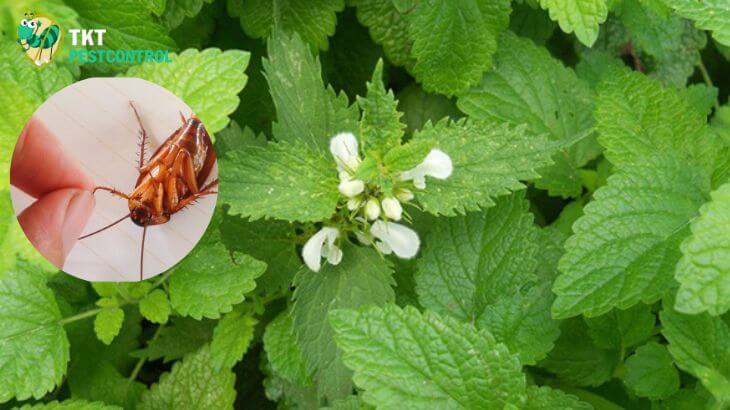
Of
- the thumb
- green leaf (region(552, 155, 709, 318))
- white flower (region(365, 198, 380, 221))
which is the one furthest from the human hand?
green leaf (region(552, 155, 709, 318))

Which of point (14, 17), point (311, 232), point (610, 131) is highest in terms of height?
point (14, 17)

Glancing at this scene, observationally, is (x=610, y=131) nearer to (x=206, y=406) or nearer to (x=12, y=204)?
(x=206, y=406)

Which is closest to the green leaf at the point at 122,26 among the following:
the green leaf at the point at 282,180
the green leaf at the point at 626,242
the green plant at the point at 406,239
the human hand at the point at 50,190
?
the green plant at the point at 406,239

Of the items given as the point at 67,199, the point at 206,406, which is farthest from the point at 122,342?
the point at 67,199

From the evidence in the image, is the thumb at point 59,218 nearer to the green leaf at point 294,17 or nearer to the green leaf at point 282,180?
the green leaf at point 282,180

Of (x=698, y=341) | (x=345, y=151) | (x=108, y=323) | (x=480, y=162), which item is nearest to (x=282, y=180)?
(x=345, y=151)

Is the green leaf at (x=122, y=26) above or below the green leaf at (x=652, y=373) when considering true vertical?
above

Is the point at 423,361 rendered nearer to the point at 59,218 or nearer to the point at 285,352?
the point at 285,352
